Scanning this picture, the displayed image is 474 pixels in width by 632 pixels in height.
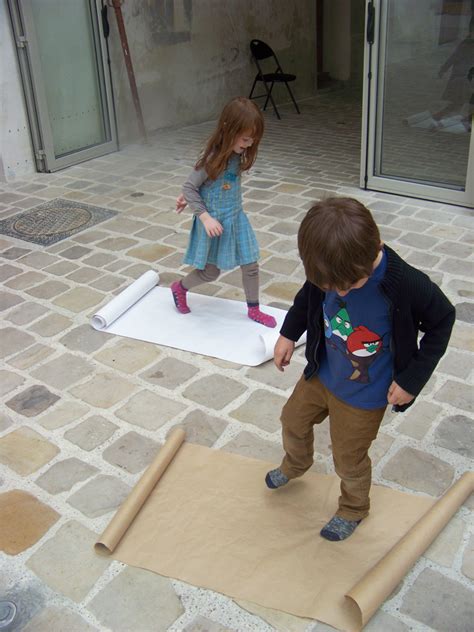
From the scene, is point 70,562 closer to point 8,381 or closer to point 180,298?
point 8,381

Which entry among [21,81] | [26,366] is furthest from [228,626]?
[21,81]

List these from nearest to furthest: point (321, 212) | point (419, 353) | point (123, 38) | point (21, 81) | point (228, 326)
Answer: point (321, 212)
point (419, 353)
point (228, 326)
point (21, 81)
point (123, 38)

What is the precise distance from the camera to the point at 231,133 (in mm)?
3004

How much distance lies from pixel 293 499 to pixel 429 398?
92 cm

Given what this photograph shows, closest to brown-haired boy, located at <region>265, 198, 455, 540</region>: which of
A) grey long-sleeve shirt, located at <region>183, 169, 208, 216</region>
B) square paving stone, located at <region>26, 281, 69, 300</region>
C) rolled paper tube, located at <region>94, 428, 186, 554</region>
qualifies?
rolled paper tube, located at <region>94, 428, 186, 554</region>

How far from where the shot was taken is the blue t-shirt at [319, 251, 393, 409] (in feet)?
6.02

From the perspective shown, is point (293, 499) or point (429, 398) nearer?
A: point (293, 499)

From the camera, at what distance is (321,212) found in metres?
1.66

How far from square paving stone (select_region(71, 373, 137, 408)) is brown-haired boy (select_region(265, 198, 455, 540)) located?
1.10m

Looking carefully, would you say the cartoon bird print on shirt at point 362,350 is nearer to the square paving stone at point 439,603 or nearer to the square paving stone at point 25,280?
the square paving stone at point 439,603

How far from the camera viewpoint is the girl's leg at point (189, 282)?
359 cm

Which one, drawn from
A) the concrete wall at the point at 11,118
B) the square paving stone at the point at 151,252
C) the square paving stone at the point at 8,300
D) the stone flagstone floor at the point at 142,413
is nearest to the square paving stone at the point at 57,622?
the stone flagstone floor at the point at 142,413

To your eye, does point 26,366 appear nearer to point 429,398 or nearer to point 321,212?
point 429,398

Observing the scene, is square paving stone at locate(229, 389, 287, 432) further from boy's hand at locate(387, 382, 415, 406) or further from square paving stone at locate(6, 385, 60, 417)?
boy's hand at locate(387, 382, 415, 406)
